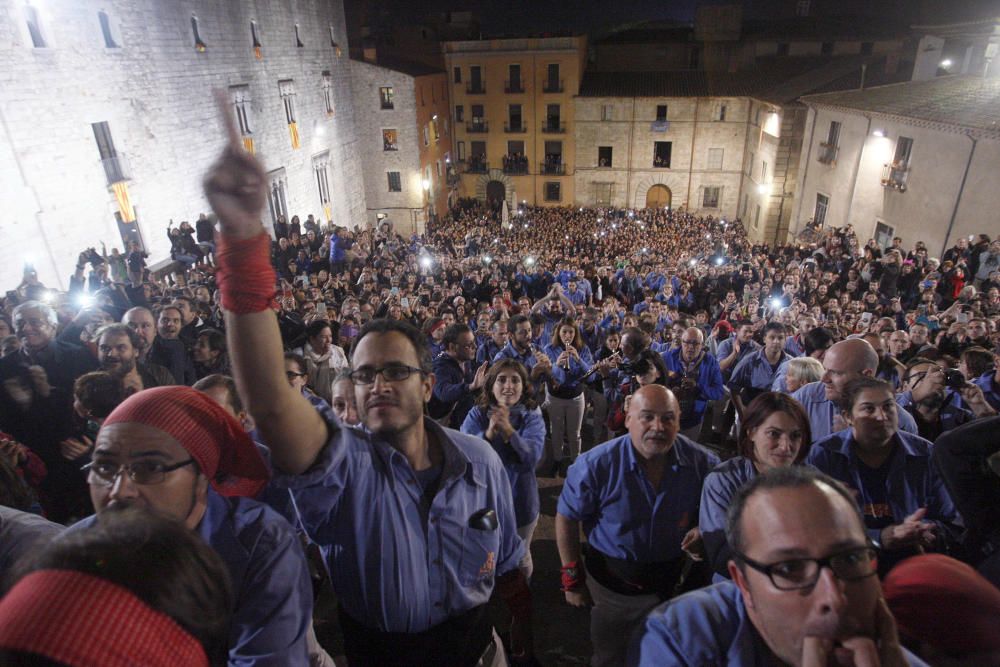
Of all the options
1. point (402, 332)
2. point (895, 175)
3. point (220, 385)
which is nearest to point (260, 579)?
point (402, 332)

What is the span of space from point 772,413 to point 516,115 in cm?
3472

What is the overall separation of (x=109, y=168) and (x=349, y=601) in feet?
51.0

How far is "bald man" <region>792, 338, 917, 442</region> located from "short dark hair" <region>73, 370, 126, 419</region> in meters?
4.70

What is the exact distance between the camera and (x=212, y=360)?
16.9 ft

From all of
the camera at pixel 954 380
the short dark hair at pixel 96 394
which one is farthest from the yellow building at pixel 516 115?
the short dark hair at pixel 96 394

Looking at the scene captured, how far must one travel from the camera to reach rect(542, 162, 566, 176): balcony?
34.8 metres

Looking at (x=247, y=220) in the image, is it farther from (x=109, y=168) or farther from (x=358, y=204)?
(x=358, y=204)

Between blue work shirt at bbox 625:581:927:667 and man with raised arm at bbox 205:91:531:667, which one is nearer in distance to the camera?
man with raised arm at bbox 205:91:531:667

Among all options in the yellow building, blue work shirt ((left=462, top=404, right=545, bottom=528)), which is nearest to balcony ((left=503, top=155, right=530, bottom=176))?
the yellow building

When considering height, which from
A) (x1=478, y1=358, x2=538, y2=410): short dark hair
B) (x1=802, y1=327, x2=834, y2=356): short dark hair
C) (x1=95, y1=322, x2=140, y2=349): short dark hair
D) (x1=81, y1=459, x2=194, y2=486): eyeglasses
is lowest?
(x1=802, y1=327, x2=834, y2=356): short dark hair

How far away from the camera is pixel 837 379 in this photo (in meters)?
3.74

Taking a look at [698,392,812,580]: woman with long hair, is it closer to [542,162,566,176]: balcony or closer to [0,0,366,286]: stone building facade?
[0,0,366,286]: stone building facade

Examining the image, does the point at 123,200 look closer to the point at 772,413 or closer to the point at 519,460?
the point at 519,460

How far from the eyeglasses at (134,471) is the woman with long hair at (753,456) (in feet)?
7.73
